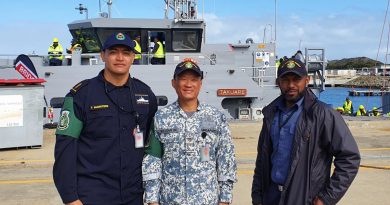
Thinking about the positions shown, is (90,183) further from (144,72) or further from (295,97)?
(144,72)

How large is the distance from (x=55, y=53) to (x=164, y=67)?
11.4 ft

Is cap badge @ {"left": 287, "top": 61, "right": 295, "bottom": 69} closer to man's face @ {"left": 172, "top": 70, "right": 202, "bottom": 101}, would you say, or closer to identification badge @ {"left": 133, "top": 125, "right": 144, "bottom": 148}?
man's face @ {"left": 172, "top": 70, "right": 202, "bottom": 101}

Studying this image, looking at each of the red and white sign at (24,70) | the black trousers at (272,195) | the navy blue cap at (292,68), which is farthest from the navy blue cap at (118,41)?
the red and white sign at (24,70)

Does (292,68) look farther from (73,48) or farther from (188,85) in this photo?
(73,48)

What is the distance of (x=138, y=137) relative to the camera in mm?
2863

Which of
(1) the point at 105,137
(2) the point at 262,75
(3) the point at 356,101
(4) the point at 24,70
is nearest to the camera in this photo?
(1) the point at 105,137

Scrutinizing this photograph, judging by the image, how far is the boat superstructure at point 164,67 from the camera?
44.4 ft

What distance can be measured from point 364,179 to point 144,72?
333 inches

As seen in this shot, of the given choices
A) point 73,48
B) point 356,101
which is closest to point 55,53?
point 73,48

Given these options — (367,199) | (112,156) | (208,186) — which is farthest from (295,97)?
(367,199)

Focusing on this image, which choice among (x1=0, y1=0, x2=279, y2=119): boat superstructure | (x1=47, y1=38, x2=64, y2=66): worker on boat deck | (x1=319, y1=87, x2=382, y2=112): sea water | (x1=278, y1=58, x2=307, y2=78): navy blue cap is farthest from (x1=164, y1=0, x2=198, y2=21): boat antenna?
(x1=319, y1=87, x2=382, y2=112): sea water

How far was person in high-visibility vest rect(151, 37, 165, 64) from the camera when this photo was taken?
14094 millimetres

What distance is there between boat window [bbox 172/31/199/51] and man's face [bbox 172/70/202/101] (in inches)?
460

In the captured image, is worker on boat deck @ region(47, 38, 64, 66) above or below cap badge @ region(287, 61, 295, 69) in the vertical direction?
above
